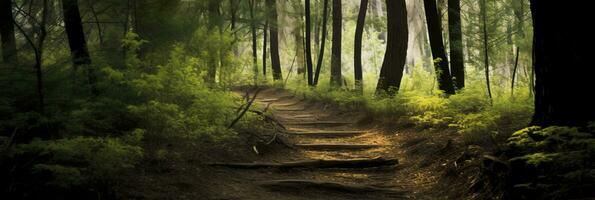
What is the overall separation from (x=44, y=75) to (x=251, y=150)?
452 cm

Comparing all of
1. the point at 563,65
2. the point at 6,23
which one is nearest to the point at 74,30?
the point at 6,23

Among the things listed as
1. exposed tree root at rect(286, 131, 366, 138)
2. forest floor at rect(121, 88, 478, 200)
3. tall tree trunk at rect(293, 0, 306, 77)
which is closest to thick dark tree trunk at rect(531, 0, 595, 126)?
forest floor at rect(121, 88, 478, 200)

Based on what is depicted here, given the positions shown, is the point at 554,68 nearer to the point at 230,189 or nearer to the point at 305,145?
the point at 230,189

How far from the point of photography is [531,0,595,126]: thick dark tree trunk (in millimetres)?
5012

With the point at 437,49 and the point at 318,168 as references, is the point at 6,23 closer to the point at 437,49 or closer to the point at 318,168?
the point at 318,168

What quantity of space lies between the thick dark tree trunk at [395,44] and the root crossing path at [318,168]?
6.86 ft

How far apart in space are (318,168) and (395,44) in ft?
24.8

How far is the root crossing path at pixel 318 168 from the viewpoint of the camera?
721 centimetres

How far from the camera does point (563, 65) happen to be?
5.16m

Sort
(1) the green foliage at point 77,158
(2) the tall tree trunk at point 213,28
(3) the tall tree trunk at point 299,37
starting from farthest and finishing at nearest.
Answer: (3) the tall tree trunk at point 299,37, (2) the tall tree trunk at point 213,28, (1) the green foliage at point 77,158

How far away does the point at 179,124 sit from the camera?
7.41 meters

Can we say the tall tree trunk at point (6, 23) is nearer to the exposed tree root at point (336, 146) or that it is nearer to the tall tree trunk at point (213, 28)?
the tall tree trunk at point (213, 28)

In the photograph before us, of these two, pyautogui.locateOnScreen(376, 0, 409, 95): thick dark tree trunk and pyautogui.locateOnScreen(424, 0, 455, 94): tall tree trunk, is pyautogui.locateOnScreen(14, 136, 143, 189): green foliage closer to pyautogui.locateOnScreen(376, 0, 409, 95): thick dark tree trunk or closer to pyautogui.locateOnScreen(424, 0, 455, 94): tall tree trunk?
pyautogui.locateOnScreen(424, 0, 455, 94): tall tree trunk

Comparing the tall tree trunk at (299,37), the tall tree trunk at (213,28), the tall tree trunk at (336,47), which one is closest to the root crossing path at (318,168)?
the tall tree trunk at (213,28)
